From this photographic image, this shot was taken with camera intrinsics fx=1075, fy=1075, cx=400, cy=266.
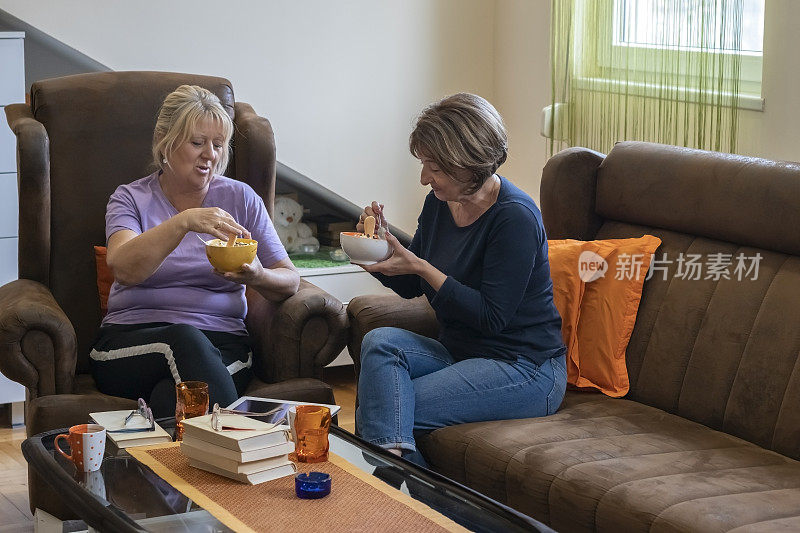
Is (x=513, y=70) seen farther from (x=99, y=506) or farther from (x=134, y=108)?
(x=99, y=506)

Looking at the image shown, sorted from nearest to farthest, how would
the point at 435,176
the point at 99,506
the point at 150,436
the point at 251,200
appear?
the point at 99,506
the point at 150,436
the point at 435,176
the point at 251,200

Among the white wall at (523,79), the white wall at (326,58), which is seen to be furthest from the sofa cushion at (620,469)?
the white wall at (326,58)

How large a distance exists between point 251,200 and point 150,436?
942 millimetres

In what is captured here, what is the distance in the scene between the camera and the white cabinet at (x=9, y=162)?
11.5 ft

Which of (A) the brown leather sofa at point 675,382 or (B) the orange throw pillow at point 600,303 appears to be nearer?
(A) the brown leather sofa at point 675,382

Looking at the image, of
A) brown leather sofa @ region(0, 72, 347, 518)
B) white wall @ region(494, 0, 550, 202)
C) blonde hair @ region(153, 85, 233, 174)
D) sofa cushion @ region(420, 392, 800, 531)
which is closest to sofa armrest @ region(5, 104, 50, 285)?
brown leather sofa @ region(0, 72, 347, 518)

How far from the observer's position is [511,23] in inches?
174

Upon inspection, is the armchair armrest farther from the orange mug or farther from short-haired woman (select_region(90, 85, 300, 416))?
the orange mug

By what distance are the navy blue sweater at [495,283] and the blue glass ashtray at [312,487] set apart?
729 millimetres

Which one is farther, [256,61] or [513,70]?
[513,70]

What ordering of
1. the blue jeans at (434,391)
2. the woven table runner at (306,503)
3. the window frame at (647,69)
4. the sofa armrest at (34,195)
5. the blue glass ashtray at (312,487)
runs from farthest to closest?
1. the window frame at (647,69)
2. the sofa armrest at (34,195)
3. the blue jeans at (434,391)
4. the blue glass ashtray at (312,487)
5. the woven table runner at (306,503)

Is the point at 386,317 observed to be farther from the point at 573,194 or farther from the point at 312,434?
the point at 312,434

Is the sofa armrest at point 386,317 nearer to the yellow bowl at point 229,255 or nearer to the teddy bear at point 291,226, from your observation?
the yellow bowl at point 229,255

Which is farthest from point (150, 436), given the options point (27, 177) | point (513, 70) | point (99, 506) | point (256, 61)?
point (513, 70)
